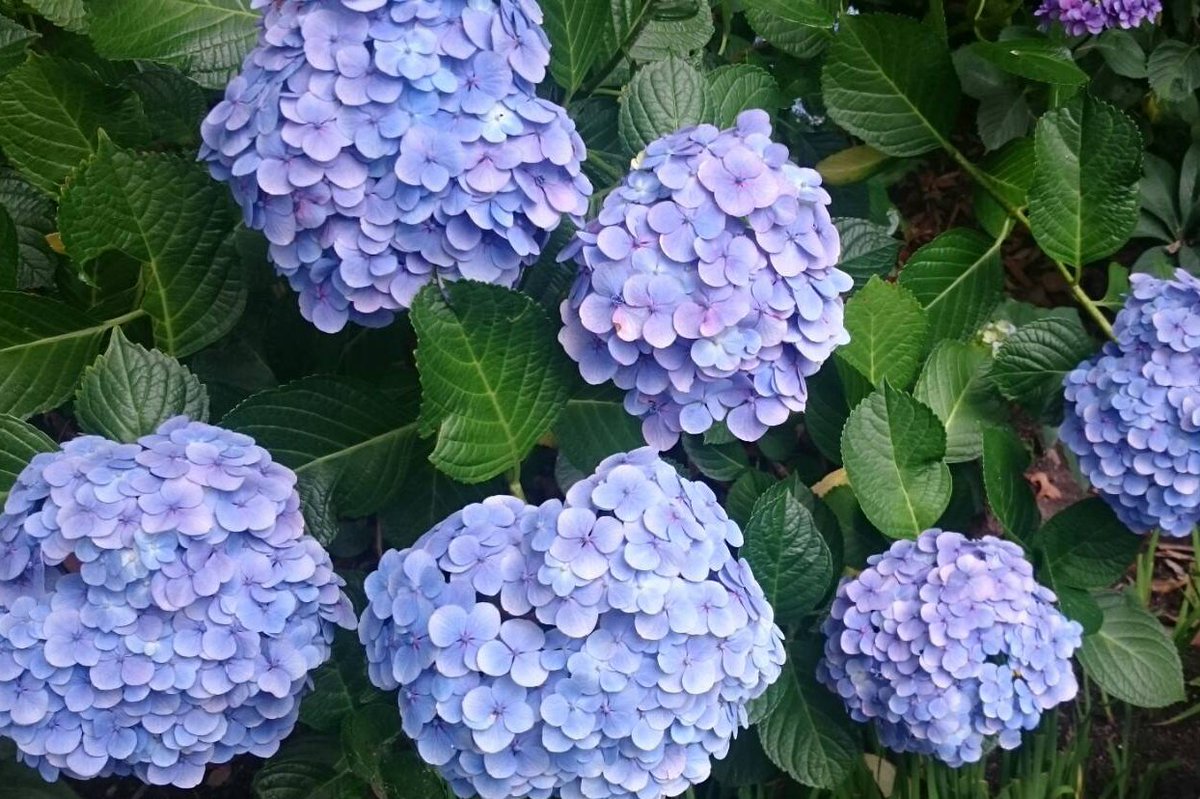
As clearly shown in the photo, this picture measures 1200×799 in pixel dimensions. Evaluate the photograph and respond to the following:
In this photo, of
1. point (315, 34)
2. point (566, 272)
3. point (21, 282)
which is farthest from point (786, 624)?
point (21, 282)

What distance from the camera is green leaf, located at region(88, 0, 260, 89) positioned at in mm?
1038

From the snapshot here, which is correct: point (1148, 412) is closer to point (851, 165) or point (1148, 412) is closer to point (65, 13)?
point (851, 165)

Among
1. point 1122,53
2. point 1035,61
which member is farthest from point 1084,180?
point 1122,53

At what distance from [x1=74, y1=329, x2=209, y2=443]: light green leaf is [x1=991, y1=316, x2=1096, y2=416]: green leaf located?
991 millimetres

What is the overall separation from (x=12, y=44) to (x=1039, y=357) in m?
1.36

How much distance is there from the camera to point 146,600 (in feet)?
2.79

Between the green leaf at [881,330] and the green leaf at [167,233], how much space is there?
694 millimetres

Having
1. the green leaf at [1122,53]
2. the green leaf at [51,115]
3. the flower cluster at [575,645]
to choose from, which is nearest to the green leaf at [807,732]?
the flower cluster at [575,645]

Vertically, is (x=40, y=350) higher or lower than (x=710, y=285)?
lower

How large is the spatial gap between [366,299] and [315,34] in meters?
0.22

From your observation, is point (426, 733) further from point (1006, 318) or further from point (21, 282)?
point (1006, 318)

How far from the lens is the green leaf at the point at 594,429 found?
44.0 inches

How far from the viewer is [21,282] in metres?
1.25

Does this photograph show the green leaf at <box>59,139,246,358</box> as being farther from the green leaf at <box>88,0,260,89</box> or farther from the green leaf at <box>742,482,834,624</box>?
the green leaf at <box>742,482,834,624</box>
